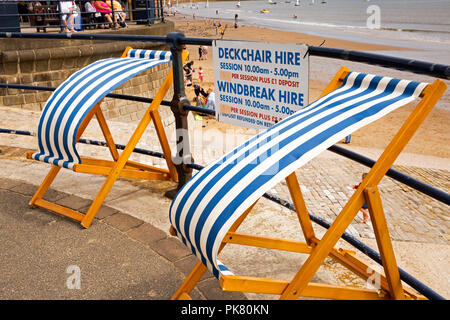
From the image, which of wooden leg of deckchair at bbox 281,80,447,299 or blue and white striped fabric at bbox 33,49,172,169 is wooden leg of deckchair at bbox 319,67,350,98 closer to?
wooden leg of deckchair at bbox 281,80,447,299

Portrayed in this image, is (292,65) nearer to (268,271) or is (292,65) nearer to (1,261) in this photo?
(268,271)

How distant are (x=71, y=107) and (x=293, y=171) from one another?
1.92 metres

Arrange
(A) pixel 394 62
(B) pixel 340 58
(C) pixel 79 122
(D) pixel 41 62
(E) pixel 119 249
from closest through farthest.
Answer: (A) pixel 394 62, (B) pixel 340 58, (E) pixel 119 249, (C) pixel 79 122, (D) pixel 41 62

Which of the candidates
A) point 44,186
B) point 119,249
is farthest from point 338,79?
point 44,186

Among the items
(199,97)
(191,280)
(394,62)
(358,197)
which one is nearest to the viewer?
(358,197)

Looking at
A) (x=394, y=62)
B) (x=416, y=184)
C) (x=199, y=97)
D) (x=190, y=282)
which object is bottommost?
(x=199, y=97)

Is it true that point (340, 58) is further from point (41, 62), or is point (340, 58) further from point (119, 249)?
point (41, 62)

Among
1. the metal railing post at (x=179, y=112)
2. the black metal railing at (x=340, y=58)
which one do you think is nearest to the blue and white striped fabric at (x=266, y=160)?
the black metal railing at (x=340, y=58)

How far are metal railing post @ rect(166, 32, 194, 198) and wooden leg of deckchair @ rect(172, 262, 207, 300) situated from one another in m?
1.39

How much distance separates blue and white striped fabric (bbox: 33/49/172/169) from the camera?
3.09 metres

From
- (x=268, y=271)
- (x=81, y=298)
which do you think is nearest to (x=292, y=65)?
(x=268, y=271)

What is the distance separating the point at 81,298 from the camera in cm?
234

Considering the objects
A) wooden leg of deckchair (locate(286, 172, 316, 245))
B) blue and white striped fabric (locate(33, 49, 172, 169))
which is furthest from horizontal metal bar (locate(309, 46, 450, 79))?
blue and white striped fabric (locate(33, 49, 172, 169))

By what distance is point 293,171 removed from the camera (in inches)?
73.0
